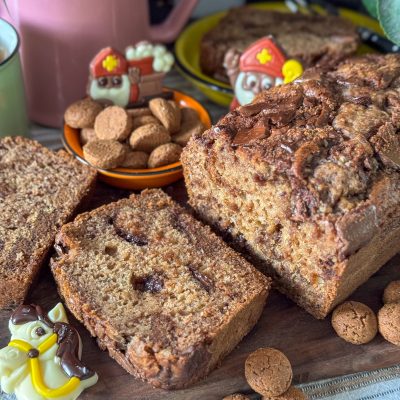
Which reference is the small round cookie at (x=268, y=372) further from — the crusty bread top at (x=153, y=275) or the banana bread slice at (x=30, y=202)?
the banana bread slice at (x=30, y=202)

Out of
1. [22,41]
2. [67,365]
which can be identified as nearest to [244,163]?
[67,365]

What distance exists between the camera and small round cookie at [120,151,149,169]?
261cm

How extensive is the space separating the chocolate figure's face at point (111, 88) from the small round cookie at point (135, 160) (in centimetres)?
31

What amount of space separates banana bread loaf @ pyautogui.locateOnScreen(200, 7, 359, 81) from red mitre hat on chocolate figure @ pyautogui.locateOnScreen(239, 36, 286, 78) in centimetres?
54

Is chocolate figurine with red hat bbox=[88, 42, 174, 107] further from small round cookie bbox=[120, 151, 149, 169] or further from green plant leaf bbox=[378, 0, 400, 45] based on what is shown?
green plant leaf bbox=[378, 0, 400, 45]

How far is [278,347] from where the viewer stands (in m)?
2.19

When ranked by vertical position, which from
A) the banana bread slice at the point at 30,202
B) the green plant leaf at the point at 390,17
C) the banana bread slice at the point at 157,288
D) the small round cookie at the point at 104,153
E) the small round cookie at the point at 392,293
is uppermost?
the green plant leaf at the point at 390,17

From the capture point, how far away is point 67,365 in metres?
1.97

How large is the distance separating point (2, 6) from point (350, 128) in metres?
1.78

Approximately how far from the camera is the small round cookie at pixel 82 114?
8.91 feet

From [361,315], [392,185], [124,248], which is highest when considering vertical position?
[392,185]

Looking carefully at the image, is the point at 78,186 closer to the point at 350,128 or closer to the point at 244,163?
the point at 244,163

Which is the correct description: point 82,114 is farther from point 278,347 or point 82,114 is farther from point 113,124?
point 278,347

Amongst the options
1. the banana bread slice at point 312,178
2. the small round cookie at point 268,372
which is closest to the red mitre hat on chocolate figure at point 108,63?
the banana bread slice at point 312,178
